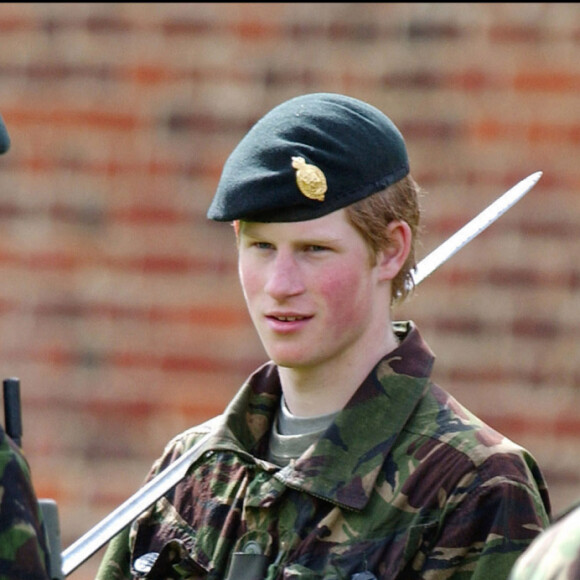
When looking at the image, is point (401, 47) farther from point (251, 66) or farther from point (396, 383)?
point (396, 383)

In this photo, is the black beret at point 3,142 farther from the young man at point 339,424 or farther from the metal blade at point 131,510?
the metal blade at point 131,510

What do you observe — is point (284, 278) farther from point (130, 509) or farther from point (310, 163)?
point (130, 509)

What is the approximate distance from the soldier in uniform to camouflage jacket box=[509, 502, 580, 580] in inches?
30.2

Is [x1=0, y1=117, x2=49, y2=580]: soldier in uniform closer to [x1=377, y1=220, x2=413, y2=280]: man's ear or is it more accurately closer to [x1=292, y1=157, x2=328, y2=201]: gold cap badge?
[x1=292, y1=157, x2=328, y2=201]: gold cap badge

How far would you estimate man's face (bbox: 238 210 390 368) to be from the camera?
3.03 metres

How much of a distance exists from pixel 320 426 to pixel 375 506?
8.5 inches

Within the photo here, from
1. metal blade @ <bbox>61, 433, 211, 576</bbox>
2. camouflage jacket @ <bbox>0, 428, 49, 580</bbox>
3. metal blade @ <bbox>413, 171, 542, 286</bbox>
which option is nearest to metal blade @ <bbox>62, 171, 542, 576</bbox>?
metal blade @ <bbox>61, 433, 211, 576</bbox>

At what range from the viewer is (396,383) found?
3094mm

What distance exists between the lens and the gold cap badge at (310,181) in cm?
302

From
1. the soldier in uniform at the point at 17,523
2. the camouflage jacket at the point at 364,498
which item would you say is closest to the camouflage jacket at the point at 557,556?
the soldier in uniform at the point at 17,523

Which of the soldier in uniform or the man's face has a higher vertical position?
the man's face

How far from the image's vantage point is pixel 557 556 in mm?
1795

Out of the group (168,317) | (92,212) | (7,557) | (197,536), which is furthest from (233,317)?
(7,557)

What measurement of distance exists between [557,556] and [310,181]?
1.34 meters
